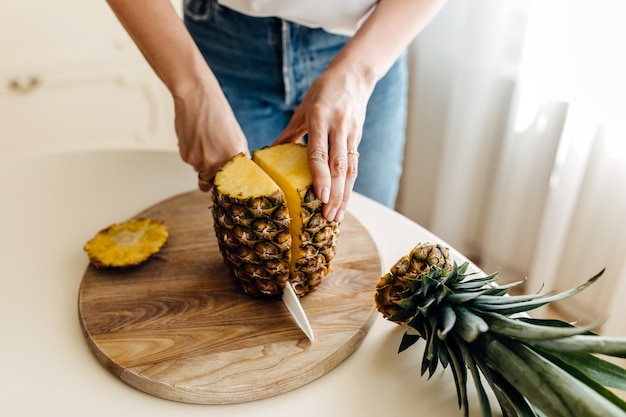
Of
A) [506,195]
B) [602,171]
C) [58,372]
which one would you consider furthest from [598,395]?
[506,195]

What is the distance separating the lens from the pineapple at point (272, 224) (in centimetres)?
91

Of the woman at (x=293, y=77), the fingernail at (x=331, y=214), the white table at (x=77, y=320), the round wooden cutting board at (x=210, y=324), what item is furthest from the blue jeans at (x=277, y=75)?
the fingernail at (x=331, y=214)

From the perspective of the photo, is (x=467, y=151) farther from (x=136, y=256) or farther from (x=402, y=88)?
(x=136, y=256)

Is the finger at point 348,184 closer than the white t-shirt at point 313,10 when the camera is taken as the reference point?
Yes

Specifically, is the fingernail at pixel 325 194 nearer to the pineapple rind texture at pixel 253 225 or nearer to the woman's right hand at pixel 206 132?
the pineapple rind texture at pixel 253 225

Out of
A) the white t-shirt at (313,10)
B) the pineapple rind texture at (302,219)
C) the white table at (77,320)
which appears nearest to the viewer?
the white table at (77,320)

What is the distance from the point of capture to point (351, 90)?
1.05 m

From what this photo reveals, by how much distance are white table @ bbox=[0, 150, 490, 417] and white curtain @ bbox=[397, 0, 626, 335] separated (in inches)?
34.7

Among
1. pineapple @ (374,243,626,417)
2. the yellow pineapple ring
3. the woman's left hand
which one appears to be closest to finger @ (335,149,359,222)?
the woman's left hand

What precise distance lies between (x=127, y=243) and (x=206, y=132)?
0.28 meters

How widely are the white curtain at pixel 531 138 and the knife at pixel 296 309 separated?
120 cm

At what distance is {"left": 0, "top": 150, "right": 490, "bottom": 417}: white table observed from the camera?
32.3 inches

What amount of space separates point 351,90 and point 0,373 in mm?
767

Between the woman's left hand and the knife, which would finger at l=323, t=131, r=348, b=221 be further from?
the knife
